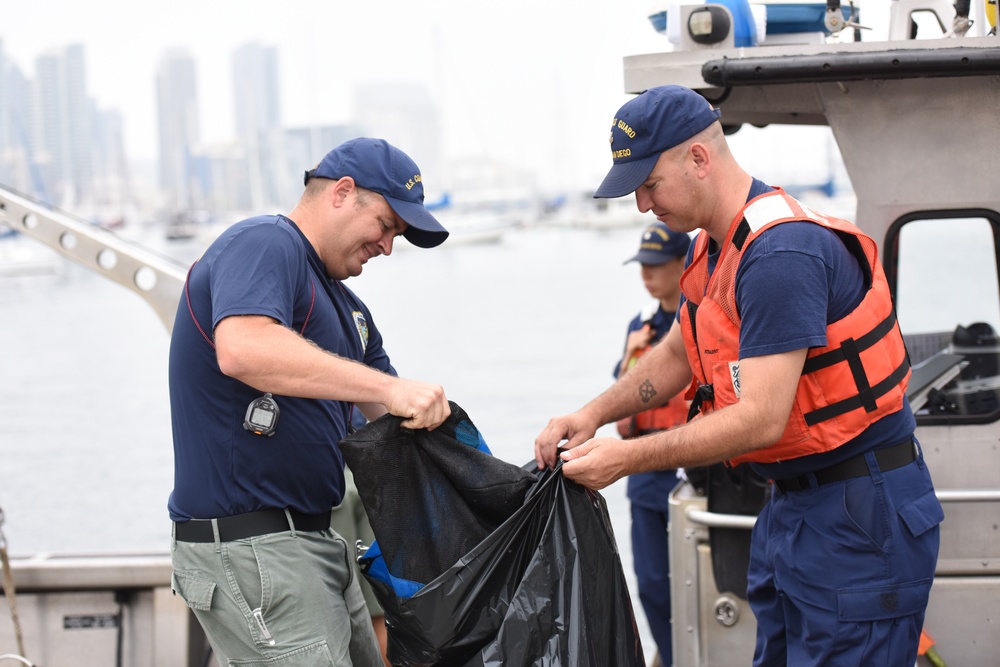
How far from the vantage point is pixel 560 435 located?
3221mm

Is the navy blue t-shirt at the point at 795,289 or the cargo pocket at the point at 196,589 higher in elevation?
the navy blue t-shirt at the point at 795,289

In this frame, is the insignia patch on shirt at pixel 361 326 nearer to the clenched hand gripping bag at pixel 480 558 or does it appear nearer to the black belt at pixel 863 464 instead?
the clenched hand gripping bag at pixel 480 558

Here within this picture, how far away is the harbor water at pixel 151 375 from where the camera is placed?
1352cm

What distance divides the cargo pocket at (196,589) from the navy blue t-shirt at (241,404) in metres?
0.15

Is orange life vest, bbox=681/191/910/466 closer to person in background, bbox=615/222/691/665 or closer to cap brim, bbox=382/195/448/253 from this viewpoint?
cap brim, bbox=382/195/448/253

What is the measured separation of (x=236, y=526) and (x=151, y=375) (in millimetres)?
23464

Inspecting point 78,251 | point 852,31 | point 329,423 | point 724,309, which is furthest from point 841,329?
point 78,251

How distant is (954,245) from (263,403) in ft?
10.4

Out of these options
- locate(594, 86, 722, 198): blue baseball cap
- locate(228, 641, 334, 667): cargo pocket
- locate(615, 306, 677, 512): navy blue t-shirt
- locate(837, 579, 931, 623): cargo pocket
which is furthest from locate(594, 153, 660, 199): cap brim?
locate(615, 306, 677, 512): navy blue t-shirt

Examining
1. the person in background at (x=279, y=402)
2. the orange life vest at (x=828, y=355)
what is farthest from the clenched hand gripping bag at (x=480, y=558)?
the orange life vest at (x=828, y=355)

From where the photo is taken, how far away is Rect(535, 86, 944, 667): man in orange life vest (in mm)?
2656

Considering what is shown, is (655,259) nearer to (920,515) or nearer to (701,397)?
(701,397)

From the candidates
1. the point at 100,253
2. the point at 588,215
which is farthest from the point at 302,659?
the point at 588,215

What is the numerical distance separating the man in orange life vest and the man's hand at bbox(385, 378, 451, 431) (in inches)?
15.4
